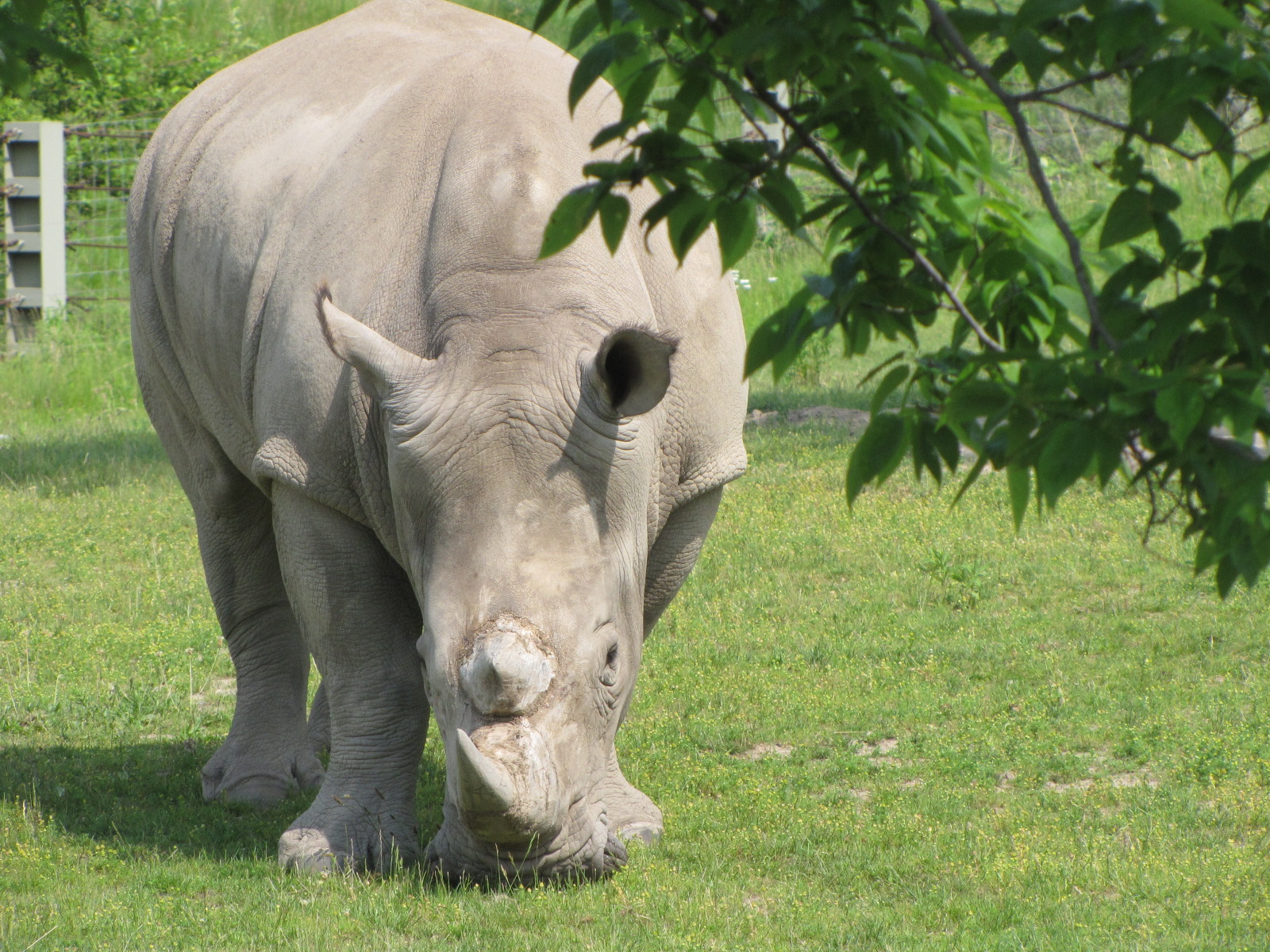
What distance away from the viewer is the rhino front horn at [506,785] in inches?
158

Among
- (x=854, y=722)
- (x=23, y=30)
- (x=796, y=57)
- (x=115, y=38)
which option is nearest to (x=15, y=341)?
(x=115, y=38)

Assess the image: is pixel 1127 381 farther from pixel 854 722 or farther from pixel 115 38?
pixel 115 38

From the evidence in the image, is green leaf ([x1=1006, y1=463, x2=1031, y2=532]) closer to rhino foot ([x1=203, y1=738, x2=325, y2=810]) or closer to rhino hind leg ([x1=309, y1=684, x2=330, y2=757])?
rhino foot ([x1=203, y1=738, x2=325, y2=810])

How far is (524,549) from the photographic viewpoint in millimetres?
4332

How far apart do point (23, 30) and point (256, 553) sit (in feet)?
13.4

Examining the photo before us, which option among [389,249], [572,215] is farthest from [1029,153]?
[389,249]

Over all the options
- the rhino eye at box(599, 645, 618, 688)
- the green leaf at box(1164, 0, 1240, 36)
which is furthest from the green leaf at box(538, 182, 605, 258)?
the rhino eye at box(599, 645, 618, 688)

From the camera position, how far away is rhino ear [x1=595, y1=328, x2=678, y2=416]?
428 cm

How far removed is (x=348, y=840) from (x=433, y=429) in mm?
1521

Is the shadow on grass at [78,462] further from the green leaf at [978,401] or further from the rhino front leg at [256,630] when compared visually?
the green leaf at [978,401]

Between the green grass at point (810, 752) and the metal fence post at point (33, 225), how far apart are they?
22.0ft

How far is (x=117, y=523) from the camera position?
10742 mm

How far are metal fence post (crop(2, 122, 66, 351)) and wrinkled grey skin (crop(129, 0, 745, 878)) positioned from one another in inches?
441

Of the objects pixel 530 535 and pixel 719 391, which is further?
pixel 719 391
